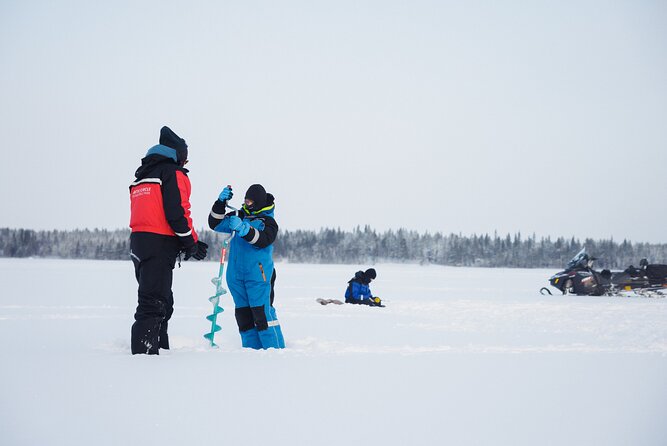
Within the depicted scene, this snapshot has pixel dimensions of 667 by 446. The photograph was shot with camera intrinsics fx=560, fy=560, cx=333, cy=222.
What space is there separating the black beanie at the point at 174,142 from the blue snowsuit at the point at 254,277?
0.80 metres

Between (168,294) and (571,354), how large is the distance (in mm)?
3708

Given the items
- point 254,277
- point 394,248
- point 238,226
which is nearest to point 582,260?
point 254,277

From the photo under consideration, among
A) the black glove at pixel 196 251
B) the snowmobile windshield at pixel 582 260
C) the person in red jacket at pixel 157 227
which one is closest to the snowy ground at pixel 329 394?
the person in red jacket at pixel 157 227

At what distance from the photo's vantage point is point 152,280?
4516mm

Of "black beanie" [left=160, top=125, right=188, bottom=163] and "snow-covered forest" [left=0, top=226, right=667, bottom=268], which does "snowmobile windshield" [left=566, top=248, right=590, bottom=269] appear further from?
"snow-covered forest" [left=0, top=226, right=667, bottom=268]

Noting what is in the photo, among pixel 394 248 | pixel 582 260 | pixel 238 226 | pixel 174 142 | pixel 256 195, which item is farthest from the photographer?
pixel 394 248

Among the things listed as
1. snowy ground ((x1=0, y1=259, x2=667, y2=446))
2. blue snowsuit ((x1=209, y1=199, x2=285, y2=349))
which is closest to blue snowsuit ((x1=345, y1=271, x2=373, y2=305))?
snowy ground ((x1=0, y1=259, x2=667, y2=446))

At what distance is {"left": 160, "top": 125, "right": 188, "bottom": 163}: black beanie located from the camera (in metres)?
4.86

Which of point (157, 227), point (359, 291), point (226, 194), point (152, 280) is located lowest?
point (359, 291)

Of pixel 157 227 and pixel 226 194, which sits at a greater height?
pixel 226 194

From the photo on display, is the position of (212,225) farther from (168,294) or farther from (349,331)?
(349,331)

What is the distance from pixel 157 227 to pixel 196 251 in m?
0.46

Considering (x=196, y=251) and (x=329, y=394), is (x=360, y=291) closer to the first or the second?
(x=196, y=251)

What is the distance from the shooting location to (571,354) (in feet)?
17.2
